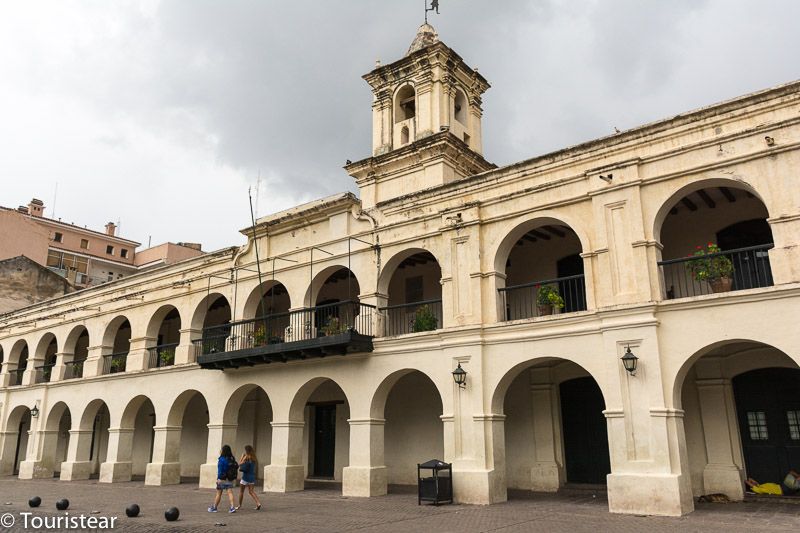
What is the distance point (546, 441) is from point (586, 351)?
13.4 ft

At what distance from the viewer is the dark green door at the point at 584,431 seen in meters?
16.3

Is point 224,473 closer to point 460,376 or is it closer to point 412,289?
point 460,376

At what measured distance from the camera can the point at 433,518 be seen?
12.3 m

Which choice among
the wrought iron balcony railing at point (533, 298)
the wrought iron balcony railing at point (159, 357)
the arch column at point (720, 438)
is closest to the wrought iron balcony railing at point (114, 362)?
the wrought iron balcony railing at point (159, 357)

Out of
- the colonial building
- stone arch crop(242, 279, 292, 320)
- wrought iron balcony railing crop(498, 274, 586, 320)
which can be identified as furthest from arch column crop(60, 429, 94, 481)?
wrought iron balcony railing crop(498, 274, 586, 320)

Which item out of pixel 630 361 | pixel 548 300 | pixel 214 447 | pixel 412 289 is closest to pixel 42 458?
pixel 214 447

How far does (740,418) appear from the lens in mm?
14477

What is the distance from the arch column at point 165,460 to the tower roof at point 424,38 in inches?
635

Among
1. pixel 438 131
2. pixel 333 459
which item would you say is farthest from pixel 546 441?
pixel 438 131

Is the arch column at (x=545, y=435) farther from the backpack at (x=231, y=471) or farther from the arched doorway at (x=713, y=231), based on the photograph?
the backpack at (x=231, y=471)

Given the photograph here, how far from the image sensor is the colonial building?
12594mm

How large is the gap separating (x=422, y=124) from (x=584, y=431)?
11.4 metres

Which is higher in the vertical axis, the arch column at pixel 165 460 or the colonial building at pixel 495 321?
the colonial building at pixel 495 321

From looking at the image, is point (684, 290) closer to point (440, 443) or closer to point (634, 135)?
point (634, 135)
